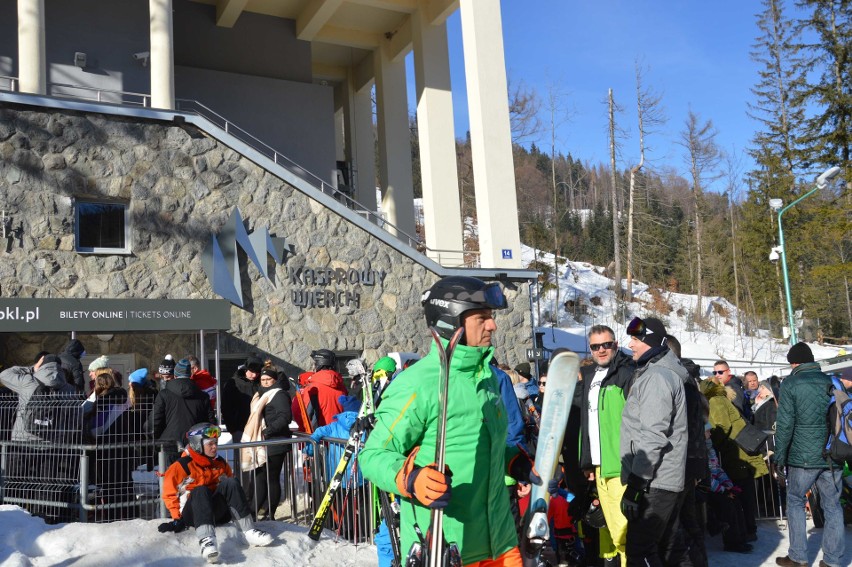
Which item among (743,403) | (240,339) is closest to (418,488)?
(743,403)

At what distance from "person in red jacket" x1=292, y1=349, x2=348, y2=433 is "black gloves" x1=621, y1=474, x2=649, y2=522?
13.7 ft

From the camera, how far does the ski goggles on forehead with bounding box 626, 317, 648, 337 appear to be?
5.97 meters

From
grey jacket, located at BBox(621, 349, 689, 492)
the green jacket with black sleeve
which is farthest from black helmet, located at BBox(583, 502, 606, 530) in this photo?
the green jacket with black sleeve

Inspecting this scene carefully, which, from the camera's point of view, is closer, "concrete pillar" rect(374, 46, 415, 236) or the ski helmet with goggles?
the ski helmet with goggles

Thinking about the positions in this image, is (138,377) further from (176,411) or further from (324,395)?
(324,395)

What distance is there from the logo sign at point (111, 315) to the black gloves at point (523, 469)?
10531 mm

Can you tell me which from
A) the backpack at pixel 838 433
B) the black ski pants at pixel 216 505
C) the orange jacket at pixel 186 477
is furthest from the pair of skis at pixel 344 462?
the backpack at pixel 838 433

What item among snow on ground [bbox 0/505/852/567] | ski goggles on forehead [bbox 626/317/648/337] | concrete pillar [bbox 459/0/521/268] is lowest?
snow on ground [bbox 0/505/852/567]

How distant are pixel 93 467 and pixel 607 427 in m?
4.72

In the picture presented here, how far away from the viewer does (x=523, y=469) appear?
3.80 metres

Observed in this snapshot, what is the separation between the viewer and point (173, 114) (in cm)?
1472

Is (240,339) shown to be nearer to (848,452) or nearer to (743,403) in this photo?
(743,403)

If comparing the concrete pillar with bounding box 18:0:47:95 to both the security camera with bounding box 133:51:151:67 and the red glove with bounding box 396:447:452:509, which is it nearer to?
the security camera with bounding box 133:51:151:67

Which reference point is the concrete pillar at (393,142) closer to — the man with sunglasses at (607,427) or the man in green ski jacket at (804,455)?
the man in green ski jacket at (804,455)
